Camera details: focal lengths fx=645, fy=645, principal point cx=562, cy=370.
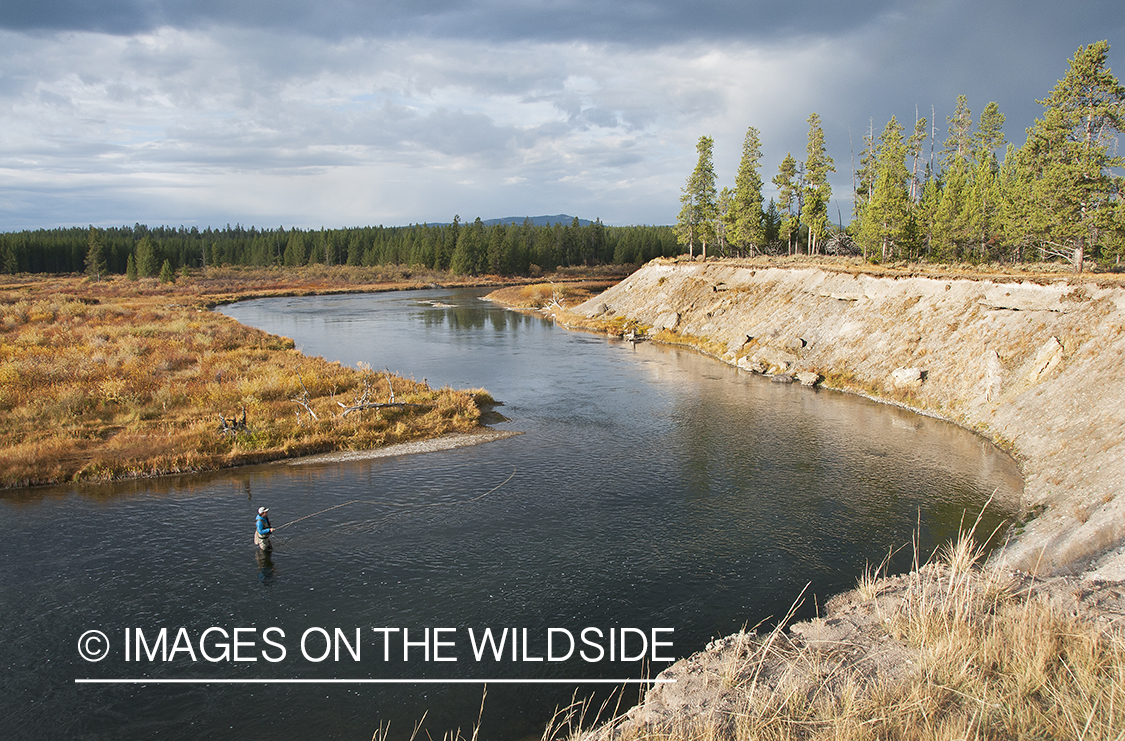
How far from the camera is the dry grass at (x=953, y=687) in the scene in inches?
338

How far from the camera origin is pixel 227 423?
2791 cm

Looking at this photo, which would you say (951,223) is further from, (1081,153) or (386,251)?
(386,251)

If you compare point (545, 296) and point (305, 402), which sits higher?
point (545, 296)

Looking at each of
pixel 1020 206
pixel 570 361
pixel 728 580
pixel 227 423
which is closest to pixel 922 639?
pixel 728 580

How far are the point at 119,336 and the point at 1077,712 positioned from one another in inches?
2256

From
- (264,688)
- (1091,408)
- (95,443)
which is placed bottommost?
(264,688)

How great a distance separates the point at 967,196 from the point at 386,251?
140766 millimetres

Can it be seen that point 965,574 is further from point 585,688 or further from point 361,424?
point 361,424

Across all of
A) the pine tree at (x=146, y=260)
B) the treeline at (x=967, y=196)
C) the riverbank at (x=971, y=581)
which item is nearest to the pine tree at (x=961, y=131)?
the treeline at (x=967, y=196)

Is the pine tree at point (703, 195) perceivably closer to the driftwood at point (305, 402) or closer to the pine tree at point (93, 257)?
the driftwood at point (305, 402)

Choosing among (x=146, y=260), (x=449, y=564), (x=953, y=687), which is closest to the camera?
(x=953, y=687)

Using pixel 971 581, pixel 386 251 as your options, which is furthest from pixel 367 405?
pixel 386 251

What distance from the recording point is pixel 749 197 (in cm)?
9150

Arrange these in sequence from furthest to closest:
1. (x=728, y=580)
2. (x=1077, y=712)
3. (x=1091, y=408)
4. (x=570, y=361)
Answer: (x=570, y=361), (x=1091, y=408), (x=728, y=580), (x=1077, y=712)
